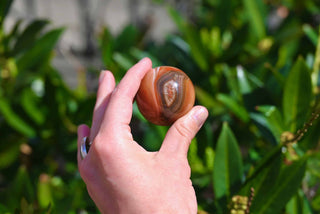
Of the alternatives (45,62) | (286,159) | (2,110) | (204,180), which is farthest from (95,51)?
(286,159)

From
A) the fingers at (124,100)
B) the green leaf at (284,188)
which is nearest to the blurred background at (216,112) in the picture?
the green leaf at (284,188)

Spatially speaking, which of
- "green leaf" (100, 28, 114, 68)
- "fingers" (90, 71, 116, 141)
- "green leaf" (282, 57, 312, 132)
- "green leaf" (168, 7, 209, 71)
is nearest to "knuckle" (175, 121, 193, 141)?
"fingers" (90, 71, 116, 141)

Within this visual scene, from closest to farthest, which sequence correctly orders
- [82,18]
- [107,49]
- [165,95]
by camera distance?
1. [165,95]
2. [107,49]
3. [82,18]

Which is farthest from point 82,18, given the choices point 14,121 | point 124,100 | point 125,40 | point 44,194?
point 124,100

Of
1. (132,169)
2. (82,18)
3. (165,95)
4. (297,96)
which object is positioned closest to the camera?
(132,169)

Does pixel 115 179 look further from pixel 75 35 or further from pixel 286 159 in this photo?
pixel 75 35

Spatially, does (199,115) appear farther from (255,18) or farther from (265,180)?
(255,18)
